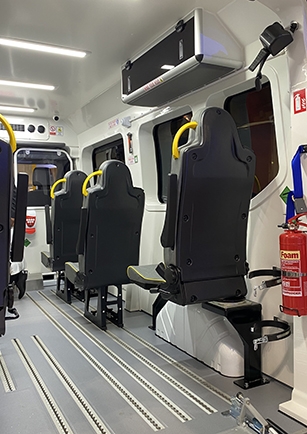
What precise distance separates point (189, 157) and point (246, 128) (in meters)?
1.44

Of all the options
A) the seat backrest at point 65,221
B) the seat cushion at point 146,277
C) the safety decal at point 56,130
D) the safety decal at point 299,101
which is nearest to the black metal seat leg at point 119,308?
the seat cushion at point 146,277

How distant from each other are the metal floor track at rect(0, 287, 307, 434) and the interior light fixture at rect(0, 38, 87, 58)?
301cm

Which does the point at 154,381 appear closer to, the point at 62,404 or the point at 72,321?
the point at 62,404

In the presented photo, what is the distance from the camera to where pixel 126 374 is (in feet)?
10.4

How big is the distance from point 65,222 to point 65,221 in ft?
0.05

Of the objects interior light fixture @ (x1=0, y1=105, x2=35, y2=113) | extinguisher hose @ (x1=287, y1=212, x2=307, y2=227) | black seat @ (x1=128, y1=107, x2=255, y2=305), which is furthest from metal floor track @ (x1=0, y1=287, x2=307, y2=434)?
interior light fixture @ (x1=0, y1=105, x2=35, y2=113)

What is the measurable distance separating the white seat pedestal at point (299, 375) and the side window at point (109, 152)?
4573 mm

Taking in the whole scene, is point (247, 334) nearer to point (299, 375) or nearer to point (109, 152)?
point (299, 375)

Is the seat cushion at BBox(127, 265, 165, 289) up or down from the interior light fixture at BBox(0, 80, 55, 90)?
down

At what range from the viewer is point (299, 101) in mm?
2480

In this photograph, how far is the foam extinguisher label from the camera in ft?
7.80

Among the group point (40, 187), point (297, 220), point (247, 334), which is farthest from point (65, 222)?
point (297, 220)

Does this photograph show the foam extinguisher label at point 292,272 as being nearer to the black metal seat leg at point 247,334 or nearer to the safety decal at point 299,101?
the black metal seat leg at point 247,334

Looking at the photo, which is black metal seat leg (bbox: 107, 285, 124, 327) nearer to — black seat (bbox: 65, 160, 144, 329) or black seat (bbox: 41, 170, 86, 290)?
black seat (bbox: 65, 160, 144, 329)
